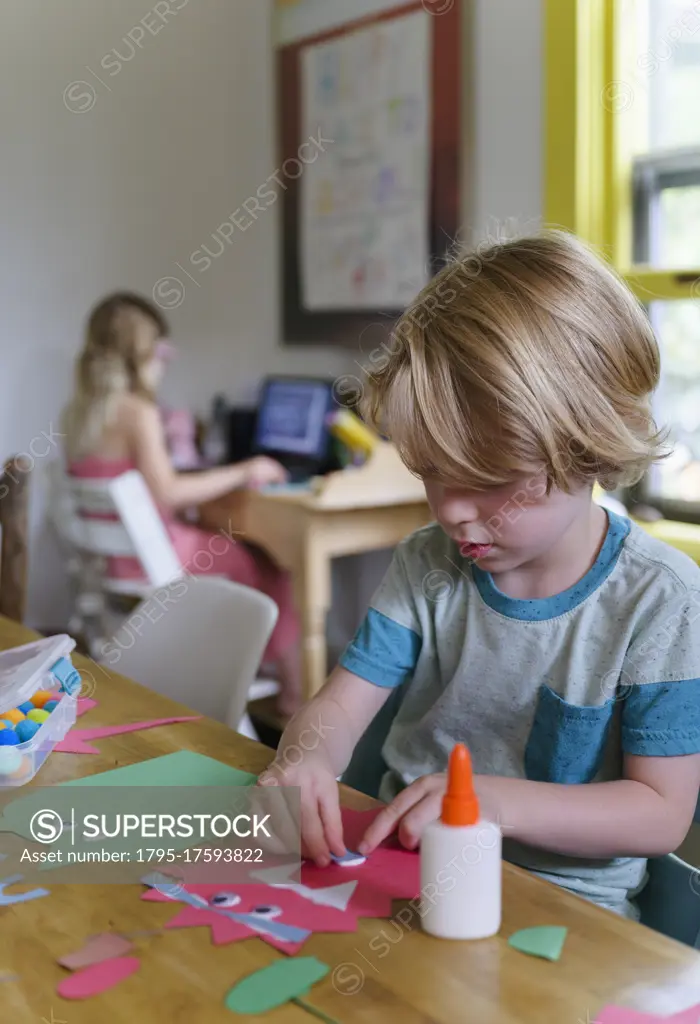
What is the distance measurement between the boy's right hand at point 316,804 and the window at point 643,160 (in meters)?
1.74

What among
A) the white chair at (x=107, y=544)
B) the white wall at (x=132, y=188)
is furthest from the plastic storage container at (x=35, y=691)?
the white wall at (x=132, y=188)

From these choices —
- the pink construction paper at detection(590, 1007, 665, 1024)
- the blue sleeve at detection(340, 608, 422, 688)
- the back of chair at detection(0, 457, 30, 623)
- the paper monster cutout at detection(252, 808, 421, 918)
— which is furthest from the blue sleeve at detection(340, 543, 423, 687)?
the back of chair at detection(0, 457, 30, 623)

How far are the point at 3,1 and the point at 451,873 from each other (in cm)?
343

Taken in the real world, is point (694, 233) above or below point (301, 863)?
above

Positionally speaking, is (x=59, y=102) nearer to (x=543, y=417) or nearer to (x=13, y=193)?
(x=13, y=193)

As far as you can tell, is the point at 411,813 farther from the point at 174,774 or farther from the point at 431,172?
the point at 431,172

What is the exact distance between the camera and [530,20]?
2.68 m

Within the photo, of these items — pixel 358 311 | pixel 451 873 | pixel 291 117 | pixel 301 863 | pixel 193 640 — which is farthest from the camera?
pixel 291 117

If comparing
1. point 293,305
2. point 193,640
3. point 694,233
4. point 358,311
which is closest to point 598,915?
point 193,640

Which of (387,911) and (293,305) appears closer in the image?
(387,911)

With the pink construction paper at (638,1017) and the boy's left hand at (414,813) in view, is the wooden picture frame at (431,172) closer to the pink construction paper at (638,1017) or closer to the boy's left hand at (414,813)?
the boy's left hand at (414,813)

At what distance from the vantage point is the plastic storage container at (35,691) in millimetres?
1033

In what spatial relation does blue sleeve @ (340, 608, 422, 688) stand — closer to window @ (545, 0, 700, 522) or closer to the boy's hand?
the boy's hand

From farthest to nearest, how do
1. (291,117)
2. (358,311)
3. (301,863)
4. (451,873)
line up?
(291,117)
(358,311)
(301,863)
(451,873)
